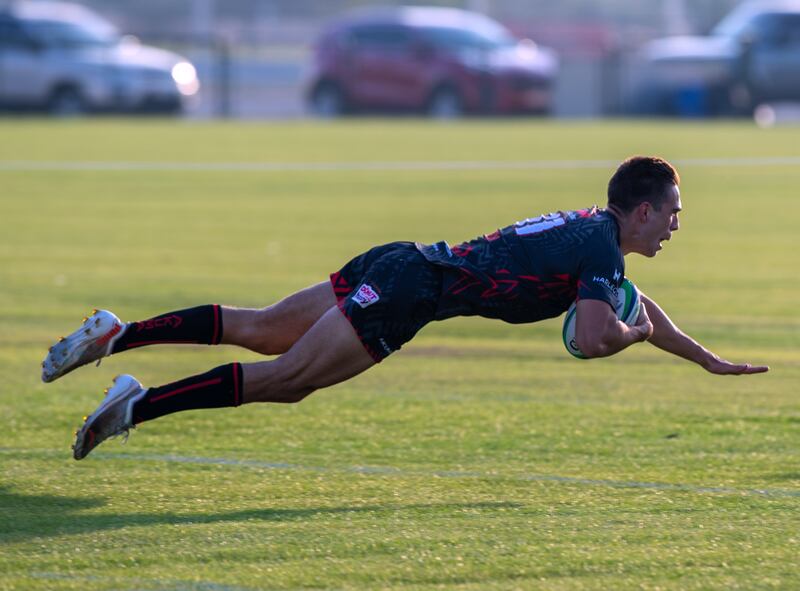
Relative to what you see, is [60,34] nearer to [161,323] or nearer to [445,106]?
[445,106]

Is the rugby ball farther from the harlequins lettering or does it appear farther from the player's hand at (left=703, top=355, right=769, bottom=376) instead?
the harlequins lettering

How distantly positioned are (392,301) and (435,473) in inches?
30.7

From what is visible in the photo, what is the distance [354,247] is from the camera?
49.8 ft

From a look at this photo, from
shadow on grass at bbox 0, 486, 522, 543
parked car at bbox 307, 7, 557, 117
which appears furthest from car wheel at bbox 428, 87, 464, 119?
shadow on grass at bbox 0, 486, 522, 543

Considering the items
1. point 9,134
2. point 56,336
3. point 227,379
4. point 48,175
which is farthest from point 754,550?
point 9,134

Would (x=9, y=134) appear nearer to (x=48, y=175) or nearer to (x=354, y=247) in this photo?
(x=48, y=175)

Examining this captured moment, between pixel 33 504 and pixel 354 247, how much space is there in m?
9.10

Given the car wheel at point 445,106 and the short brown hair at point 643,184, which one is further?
the car wheel at point 445,106

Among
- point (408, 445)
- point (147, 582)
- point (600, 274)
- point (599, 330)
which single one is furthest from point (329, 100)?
point (147, 582)

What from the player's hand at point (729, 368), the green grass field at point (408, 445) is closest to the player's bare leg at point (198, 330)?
the green grass field at point (408, 445)

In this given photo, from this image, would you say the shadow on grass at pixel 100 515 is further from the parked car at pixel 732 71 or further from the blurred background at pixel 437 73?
the parked car at pixel 732 71

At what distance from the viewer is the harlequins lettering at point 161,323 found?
708 cm

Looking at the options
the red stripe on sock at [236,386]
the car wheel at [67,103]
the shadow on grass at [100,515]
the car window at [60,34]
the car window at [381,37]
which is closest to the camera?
the shadow on grass at [100,515]

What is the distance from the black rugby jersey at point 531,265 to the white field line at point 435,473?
68cm
